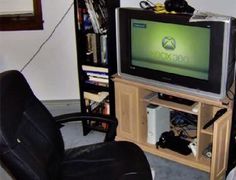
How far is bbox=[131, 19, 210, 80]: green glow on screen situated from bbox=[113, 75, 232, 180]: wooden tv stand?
16 cm

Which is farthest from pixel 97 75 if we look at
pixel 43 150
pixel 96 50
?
pixel 43 150

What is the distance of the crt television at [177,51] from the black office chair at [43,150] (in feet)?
2.21

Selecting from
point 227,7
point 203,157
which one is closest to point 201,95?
point 203,157

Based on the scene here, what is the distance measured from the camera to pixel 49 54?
360cm

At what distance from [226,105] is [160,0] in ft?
3.45

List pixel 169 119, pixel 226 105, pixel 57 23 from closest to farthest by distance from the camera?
pixel 226 105 → pixel 169 119 → pixel 57 23

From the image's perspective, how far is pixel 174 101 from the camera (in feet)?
9.32

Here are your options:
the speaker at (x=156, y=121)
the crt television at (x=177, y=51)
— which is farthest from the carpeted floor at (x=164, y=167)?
the crt television at (x=177, y=51)

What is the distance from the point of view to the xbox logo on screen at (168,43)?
262 cm

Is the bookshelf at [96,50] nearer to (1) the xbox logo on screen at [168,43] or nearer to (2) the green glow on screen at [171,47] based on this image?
(2) the green glow on screen at [171,47]

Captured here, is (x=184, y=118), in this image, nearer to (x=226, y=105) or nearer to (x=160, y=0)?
(x=226, y=105)

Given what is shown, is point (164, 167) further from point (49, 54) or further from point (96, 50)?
point (49, 54)

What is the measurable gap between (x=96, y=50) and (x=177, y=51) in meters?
0.74

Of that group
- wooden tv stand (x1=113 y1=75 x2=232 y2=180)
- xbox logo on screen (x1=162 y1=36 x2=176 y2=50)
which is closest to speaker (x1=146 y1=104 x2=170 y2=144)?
wooden tv stand (x1=113 y1=75 x2=232 y2=180)
